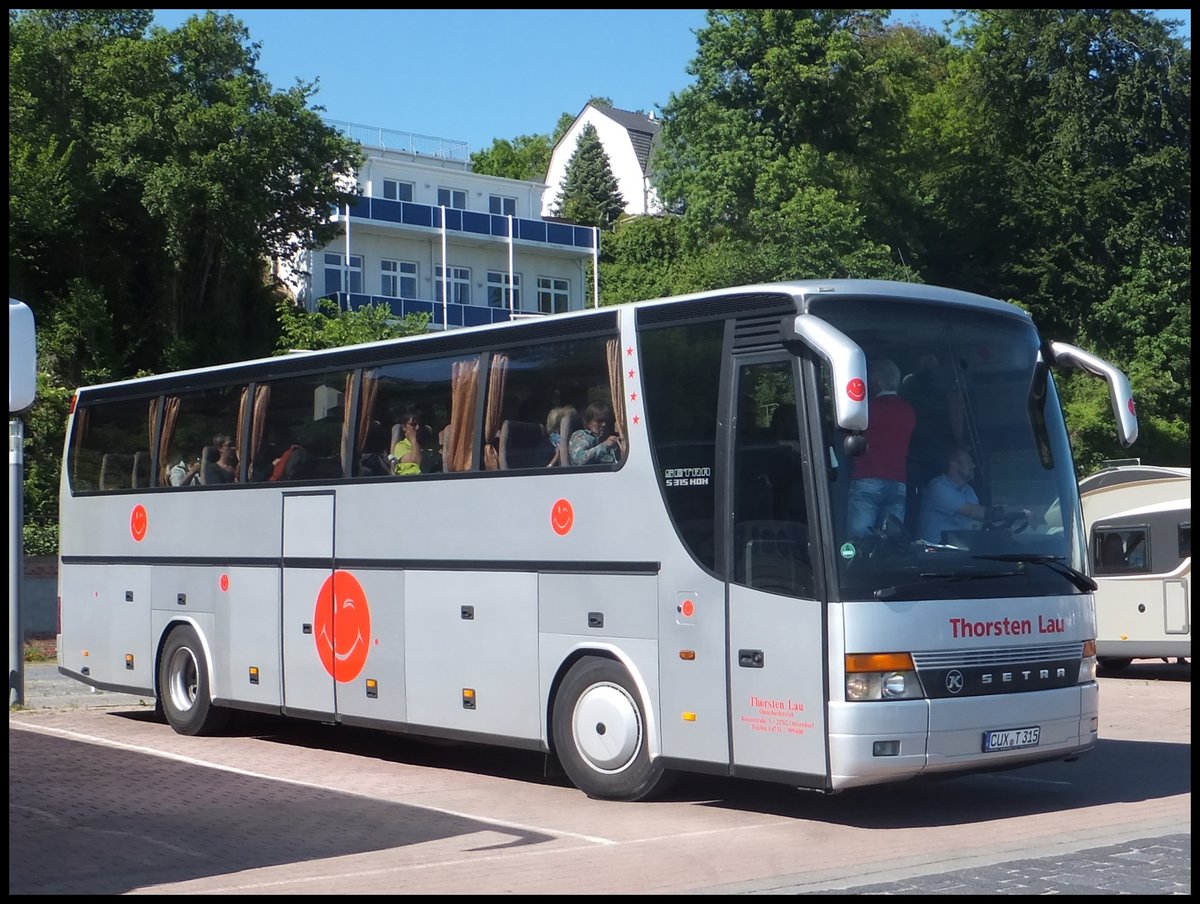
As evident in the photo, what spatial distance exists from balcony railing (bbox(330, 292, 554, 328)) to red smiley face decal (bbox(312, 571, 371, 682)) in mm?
43389

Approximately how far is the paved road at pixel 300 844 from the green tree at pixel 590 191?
7670 centimetres

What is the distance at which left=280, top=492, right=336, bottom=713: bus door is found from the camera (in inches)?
565

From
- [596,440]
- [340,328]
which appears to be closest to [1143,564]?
[596,440]

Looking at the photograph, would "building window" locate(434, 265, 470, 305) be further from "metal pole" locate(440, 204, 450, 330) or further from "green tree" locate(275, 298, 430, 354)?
"green tree" locate(275, 298, 430, 354)

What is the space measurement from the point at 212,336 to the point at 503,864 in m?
34.1

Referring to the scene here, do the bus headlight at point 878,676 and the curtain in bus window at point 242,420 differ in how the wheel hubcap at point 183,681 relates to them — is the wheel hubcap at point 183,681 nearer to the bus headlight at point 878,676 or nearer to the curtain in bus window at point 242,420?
the curtain in bus window at point 242,420

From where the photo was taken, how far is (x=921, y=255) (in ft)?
178

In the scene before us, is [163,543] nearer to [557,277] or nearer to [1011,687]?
[1011,687]

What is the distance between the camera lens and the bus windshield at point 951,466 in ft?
33.1

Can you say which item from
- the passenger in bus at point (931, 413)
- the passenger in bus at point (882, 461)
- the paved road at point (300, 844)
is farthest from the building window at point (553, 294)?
A: the passenger in bus at point (882, 461)

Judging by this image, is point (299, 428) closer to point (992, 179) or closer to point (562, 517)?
point (562, 517)

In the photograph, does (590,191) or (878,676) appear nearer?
(878,676)

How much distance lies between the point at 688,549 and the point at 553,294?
5921 centimetres

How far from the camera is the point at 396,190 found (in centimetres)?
6794
